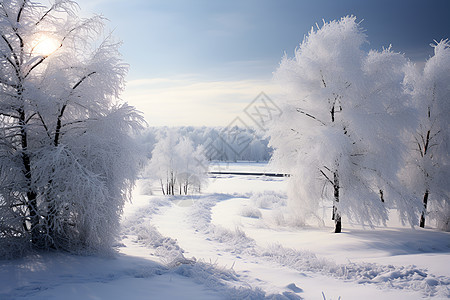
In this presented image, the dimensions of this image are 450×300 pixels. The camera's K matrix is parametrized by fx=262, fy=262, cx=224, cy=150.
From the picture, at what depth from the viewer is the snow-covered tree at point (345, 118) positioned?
10375 mm

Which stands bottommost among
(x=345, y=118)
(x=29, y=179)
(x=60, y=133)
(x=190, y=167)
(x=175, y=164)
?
(x=190, y=167)

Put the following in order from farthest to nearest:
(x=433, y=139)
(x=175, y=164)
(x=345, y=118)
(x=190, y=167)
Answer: (x=190, y=167), (x=175, y=164), (x=433, y=139), (x=345, y=118)

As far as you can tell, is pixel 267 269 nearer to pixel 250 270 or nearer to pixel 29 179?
pixel 250 270

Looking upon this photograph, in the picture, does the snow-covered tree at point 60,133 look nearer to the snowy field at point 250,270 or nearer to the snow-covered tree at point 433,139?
the snowy field at point 250,270

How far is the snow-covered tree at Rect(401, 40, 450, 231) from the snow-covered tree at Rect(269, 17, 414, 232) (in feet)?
10.6

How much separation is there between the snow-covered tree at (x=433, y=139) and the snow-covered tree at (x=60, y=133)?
13175 millimetres

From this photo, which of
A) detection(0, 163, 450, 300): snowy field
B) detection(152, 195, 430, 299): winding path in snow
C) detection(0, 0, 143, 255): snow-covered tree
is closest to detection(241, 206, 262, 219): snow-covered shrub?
detection(152, 195, 430, 299): winding path in snow

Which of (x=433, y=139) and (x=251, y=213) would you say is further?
(x=251, y=213)

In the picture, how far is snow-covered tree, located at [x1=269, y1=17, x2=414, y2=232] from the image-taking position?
10.4m

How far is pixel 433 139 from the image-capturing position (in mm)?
12977

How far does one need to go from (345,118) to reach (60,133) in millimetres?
9964

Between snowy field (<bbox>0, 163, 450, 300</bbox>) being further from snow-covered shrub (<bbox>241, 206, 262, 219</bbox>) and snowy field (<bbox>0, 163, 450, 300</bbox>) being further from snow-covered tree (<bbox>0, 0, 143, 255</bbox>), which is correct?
snow-covered shrub (<bbox>241, 206, 262, 219</bbox>)

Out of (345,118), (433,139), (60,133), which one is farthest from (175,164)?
(60,133)

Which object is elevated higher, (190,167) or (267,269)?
(190,167)
